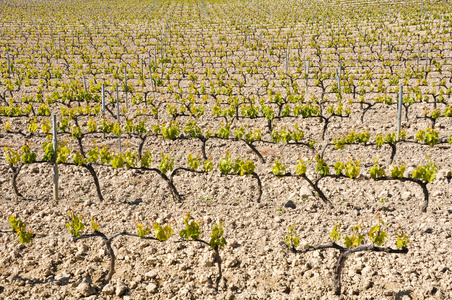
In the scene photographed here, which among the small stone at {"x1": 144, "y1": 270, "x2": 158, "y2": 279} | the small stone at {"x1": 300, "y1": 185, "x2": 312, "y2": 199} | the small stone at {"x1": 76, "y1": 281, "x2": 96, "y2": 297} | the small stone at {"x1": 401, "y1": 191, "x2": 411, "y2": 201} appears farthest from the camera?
the small stone at {"x1": 300, "y1": 185, "x2": 312, "y2": 199}

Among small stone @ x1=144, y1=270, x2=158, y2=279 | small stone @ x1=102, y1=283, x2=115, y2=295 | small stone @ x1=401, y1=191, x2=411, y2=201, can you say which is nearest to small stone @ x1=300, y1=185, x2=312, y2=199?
small stone @ x1=401, y1=191, x2=411, y2=201

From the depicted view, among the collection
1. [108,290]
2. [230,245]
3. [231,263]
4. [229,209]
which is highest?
[229,209]

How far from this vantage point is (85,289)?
558cm

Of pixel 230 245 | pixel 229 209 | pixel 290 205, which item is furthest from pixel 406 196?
pixel 230 245

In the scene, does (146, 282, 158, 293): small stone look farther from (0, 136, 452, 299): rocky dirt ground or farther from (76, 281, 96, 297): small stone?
(76, 281, 96, 297): small stone

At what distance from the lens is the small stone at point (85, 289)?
5.58m

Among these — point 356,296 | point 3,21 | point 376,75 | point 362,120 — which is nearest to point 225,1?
point 3,21

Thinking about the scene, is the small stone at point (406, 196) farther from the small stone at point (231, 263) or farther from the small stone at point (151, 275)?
the small stone at point (151, 275)

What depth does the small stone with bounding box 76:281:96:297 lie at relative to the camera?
5.58 meters

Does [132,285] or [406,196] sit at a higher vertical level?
[406,196]

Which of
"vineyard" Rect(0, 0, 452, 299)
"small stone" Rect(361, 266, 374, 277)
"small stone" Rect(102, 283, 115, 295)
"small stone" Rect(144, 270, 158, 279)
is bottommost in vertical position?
"small stone" Rect(102, 283, 115, 295)

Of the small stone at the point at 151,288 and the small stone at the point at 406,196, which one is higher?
the small stone at the point at 406,196

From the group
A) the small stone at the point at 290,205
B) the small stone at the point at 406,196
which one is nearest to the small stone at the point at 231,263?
the small stone at the point at 290,205

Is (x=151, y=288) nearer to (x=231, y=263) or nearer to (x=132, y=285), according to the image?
(x=132, y=285)
